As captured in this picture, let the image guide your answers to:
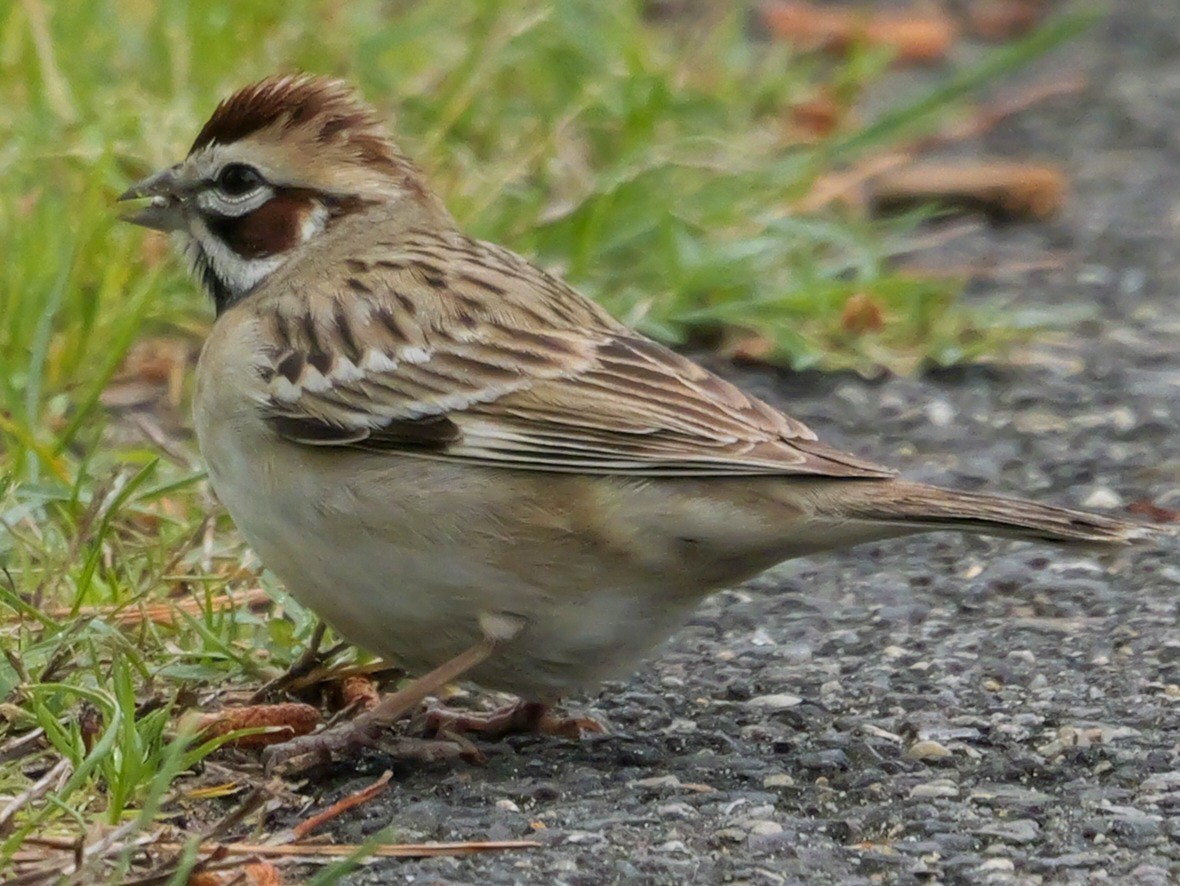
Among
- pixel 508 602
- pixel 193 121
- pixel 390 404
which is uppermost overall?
pixel 193 121

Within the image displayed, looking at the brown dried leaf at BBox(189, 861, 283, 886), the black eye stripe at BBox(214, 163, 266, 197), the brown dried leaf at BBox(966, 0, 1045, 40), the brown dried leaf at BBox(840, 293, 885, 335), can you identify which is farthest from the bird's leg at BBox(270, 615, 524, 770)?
Result: the brown dried leaf at BBox(966, 0, 1045, 40)

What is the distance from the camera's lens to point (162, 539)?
512 cm

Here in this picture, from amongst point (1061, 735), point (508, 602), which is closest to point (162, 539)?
point (508, 602)

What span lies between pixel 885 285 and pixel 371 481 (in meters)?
2.96

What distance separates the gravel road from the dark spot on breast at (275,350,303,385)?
79cm

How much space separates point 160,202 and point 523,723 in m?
1.47

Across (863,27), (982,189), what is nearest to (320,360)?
(982,189)

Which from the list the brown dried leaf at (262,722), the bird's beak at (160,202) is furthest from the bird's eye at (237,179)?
the brown dried leaf at (262,722)

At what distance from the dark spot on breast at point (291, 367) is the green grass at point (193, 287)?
441 millimetres

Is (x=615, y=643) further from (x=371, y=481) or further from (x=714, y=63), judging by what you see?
(x=714, y=63)

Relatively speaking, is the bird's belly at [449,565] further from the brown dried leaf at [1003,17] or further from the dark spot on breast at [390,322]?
the brown dried leaf at [1003,17]

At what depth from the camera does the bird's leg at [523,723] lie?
461cm

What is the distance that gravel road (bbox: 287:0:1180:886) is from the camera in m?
3.89

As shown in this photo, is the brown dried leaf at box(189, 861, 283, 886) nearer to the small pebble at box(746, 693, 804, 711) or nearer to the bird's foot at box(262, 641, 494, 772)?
the bird's foot at box(262, 641, 494, 772)
